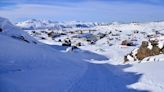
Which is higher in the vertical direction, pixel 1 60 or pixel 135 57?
pixel 1 60

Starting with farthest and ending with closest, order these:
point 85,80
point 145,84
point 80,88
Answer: point 85,80
point 145,84
point 80,88

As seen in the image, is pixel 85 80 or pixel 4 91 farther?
pixel 85 80

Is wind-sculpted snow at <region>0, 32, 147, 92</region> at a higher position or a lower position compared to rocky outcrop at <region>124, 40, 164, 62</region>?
higher

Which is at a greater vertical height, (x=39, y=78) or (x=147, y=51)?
(x=39, y=78)

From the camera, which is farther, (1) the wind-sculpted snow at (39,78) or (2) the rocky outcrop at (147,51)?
(2) the rocky outcrop at (147,51)

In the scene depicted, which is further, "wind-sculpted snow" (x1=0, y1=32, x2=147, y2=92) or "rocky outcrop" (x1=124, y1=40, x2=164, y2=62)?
"rocky outcrop" (x1=124, y1=40, x2=164, y2=62)

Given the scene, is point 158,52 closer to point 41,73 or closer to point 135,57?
point 135,57

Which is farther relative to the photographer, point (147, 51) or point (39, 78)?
point (147, 51)

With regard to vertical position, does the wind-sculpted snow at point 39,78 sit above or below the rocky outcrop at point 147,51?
above

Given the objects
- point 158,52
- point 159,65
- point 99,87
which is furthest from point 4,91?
point 158,52

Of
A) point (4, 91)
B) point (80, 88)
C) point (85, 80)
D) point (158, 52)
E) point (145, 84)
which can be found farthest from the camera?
point (158, 52)
